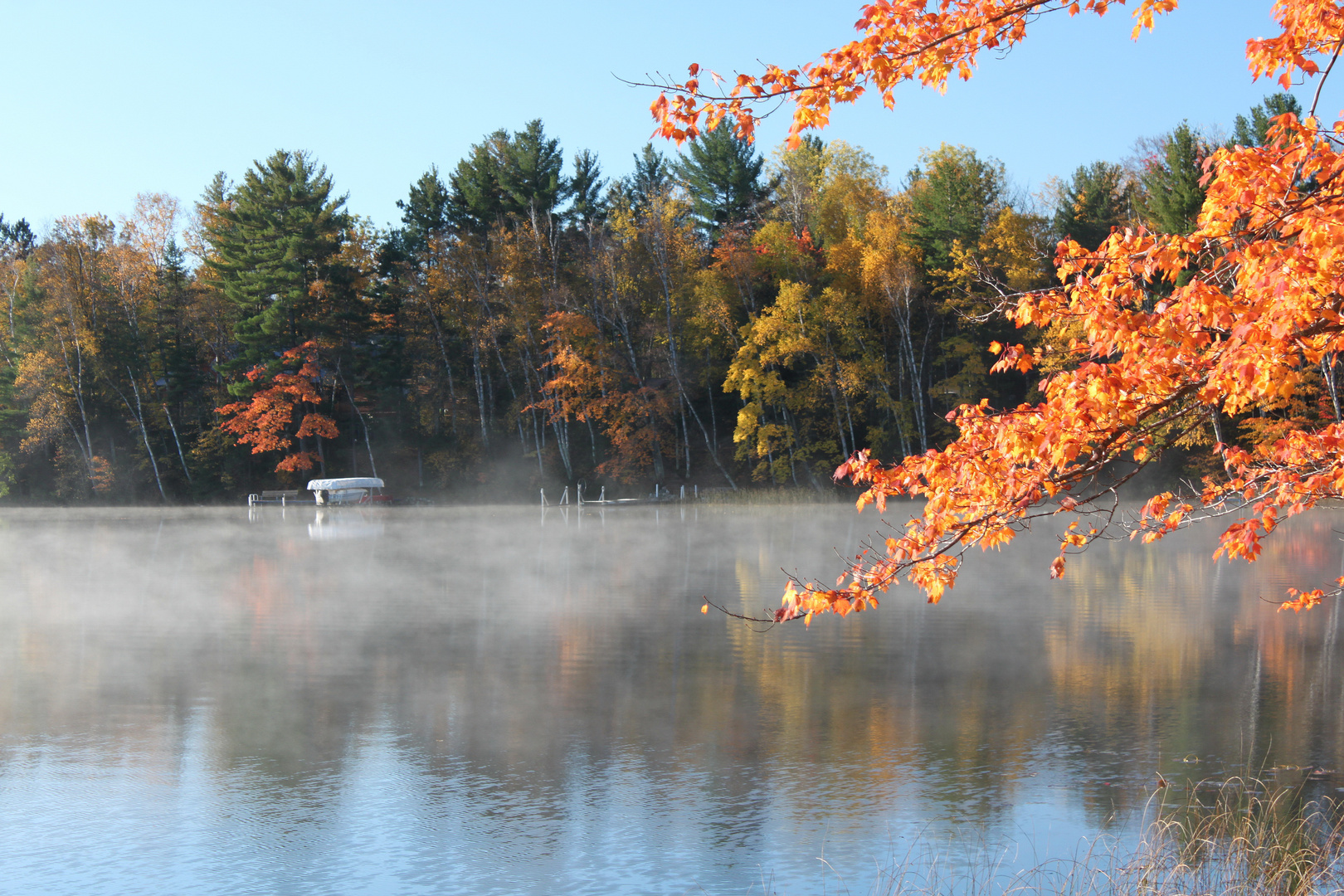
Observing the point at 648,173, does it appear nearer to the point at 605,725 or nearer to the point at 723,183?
the point at 723,183

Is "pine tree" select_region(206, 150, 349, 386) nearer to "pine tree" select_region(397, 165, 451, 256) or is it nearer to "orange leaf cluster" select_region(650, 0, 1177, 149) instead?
"pine tree" select_region(397, 165, 451, 256)

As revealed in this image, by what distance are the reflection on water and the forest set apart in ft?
85.2

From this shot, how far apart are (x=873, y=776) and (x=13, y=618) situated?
14411 mm

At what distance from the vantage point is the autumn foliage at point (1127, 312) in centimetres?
423

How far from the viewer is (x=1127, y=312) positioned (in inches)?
183

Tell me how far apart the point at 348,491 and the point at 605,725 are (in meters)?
37.9

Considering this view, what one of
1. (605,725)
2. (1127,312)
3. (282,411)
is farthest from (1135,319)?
(282,411)

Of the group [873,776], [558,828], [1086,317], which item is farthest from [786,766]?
[1086,317]

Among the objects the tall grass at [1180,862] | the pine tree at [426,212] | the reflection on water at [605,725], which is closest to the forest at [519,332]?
the pine tree at [426,212]

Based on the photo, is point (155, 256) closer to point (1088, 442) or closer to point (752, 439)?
point (752, 439)

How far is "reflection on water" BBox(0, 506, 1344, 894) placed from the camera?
738 cm

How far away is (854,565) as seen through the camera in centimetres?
558

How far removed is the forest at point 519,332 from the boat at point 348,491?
3.53 meters

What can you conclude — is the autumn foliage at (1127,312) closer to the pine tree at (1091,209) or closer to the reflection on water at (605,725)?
the reflection on water at (605,725)
